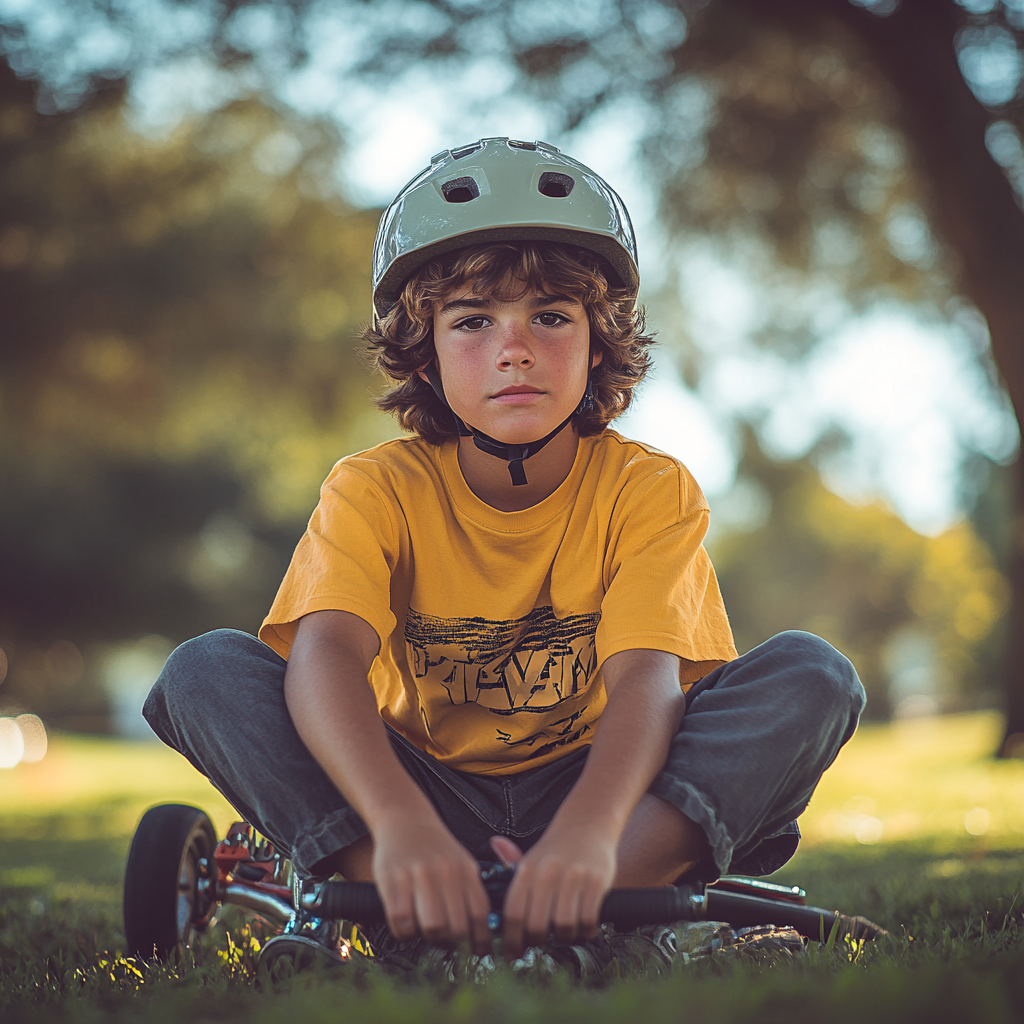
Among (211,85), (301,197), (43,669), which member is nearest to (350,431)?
(301,197)

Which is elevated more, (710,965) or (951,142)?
(951,142)

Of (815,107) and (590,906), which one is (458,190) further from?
(815,107)

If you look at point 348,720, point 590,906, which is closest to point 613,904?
point 590,906

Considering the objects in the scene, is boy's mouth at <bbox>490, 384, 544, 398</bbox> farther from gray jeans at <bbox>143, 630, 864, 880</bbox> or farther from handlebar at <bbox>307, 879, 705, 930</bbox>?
handlebar at <bbox>307, 879, 705, 930</bbox>

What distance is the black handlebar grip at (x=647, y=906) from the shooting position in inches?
58.8

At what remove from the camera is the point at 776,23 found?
25.5 ft

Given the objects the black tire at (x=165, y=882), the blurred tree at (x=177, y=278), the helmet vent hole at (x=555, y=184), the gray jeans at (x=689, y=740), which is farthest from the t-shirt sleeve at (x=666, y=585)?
the blurred tree at (x=177, y=278)

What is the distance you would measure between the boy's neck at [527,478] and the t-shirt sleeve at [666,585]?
273 mm

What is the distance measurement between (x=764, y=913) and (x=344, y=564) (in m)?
1.10

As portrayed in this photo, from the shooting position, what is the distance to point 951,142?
7.57m

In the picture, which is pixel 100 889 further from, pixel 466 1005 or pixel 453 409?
pixel 466 1005

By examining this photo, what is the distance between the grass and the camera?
4.13ft

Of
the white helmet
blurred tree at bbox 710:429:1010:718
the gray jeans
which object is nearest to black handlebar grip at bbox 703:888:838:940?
the gray jeans

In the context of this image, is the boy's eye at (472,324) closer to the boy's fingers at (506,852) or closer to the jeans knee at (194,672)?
the jeans knee at (194,672)
